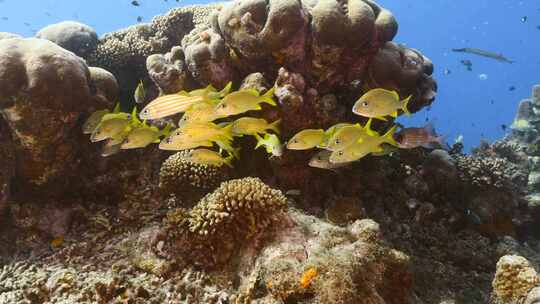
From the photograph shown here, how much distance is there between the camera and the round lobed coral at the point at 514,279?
4.51 m

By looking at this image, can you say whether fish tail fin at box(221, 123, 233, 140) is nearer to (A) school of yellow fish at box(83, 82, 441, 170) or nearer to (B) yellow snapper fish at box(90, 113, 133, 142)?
(A) school of yellow fish at box(83, 82, 441, 170)

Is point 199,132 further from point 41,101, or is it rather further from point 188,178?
point 41,101

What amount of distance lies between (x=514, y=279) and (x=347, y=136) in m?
2.69

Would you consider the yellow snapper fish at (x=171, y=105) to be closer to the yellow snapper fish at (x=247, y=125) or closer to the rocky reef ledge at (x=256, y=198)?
the yellow snapper fish at (x=247, y=125)

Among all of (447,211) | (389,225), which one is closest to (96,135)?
(389,225)

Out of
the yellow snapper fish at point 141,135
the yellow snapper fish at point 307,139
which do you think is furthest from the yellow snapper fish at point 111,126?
the yellow snapper fish at point 307,139

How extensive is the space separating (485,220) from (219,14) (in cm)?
645

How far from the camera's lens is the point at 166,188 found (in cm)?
592

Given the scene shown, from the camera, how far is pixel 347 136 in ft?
14.4

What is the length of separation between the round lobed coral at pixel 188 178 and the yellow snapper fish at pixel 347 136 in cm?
218

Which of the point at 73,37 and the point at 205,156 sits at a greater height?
the point at 73,37

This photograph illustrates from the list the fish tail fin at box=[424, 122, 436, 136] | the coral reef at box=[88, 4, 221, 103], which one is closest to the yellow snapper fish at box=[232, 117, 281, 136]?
the fish tail fin at box=[424, 122, 436, 136]

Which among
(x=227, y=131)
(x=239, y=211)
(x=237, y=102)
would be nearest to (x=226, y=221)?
(x=239, y=211)

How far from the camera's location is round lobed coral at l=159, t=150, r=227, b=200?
19.1ft
